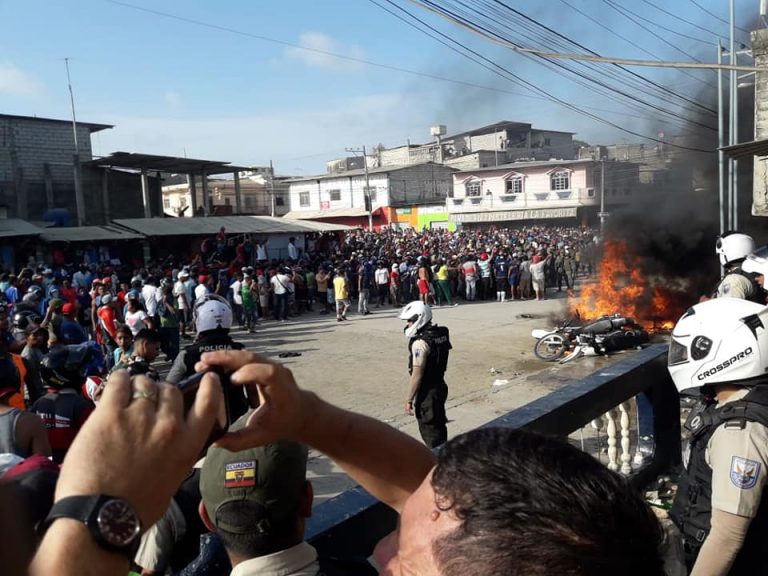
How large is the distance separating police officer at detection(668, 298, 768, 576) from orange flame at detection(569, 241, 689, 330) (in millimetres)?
12572

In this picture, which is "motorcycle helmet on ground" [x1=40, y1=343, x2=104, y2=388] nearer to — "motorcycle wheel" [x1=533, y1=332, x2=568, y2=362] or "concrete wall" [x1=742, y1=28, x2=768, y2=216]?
"motorcycle wheel" [x1=533, y1=332, x2=568, y2=362]

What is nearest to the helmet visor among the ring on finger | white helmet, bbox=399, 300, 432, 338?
the ring on finger

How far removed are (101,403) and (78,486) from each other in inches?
4.4

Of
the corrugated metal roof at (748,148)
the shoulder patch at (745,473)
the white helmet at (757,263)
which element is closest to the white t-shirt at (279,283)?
the corrugated metal roof at (748,148)

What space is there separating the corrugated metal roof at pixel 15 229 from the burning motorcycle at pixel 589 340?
1640 centimetres

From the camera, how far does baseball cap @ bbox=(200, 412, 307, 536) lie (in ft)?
4.87

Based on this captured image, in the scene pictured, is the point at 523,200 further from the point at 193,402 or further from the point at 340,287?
the point at 193,402

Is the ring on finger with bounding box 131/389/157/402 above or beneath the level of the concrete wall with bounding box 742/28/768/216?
beneath

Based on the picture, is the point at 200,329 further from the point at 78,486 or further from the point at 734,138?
the point at 734,138

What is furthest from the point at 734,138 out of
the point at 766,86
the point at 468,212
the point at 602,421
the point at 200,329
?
the point at 468,212

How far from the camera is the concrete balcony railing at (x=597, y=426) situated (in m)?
1.75

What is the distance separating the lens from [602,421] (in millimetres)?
4574

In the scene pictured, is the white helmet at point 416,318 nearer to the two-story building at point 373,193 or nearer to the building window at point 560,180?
the building window at point 560,180

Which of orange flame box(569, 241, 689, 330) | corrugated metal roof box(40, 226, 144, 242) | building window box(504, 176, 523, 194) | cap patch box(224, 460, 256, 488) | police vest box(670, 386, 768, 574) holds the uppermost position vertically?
building window box(504, 176, 523, 194)
